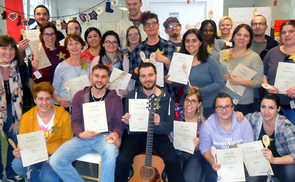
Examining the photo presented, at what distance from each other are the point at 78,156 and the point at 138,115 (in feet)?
2.43

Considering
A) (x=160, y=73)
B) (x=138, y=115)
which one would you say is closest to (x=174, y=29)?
(x=160, y=73)

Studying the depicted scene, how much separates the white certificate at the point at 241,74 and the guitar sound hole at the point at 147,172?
1.31 m

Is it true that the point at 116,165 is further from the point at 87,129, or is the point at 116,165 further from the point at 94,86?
the point at 94,86

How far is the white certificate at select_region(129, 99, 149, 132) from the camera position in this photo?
270 centimetres

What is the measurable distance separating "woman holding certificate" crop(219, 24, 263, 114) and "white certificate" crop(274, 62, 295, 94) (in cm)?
22

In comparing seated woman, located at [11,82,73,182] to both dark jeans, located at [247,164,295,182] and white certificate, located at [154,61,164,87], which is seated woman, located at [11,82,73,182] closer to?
white certificate, located at [154,61,164,87]

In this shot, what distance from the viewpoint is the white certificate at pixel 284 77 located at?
2811mm

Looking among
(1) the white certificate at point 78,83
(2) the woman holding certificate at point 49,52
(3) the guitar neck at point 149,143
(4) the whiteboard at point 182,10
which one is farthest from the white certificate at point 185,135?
(4) the whiteboard at point 182,10

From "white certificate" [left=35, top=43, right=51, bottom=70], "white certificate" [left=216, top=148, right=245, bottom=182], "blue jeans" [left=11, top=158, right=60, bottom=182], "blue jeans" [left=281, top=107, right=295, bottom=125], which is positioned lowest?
"blue jeans" [left=11, top=158, right=60, bottom=182]

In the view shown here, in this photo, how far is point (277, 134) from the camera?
2.62 m

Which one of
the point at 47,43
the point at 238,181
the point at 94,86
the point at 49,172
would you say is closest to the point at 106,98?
the point at 94,86

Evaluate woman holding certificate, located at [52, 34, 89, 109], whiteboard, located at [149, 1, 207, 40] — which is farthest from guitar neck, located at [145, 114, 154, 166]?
whiteboard, located at [149, 1, 207, 40]

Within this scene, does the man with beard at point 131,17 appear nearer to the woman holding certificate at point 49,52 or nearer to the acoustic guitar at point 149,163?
the woman holding certificate at point 49,52

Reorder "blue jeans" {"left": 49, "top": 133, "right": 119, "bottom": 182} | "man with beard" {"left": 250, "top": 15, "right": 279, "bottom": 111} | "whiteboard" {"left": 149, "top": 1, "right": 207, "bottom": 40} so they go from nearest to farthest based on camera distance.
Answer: "blue jeans" {"left": 49, "top": 133, "right": 119, "bottom": 182}
"man with beard" {"left": 250, "top": 15, "right": 279, "bottom": 111}
"whiteboard" {"left": 149, "top": 1, "right": 207, "bottom": 40}
